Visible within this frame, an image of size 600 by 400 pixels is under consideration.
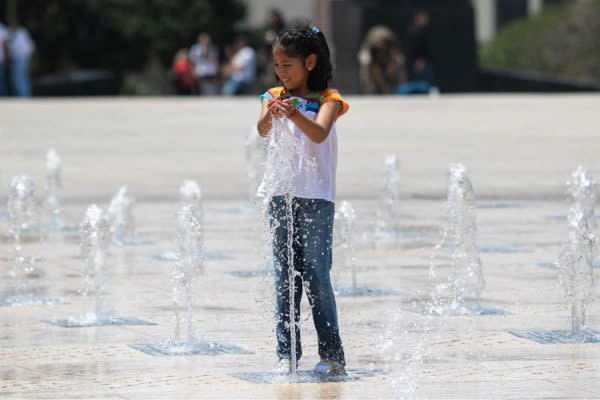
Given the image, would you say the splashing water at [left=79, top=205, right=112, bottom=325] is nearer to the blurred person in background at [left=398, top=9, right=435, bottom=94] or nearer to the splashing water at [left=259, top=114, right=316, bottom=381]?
the splashing water at [left=259, top=114, right=316, bottom=381]

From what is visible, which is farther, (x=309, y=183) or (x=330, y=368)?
(x=330, y=368)

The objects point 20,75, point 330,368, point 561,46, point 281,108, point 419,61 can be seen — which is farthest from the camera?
point 561,46

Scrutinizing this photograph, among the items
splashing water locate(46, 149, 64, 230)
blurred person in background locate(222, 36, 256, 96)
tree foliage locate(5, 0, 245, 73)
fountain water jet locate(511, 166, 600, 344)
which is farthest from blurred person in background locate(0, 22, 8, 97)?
fountain water jet locate(511, 166, 600, 344)

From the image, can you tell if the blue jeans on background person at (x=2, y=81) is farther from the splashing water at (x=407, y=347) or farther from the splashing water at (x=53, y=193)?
the splashing water at (x=407, y=347)

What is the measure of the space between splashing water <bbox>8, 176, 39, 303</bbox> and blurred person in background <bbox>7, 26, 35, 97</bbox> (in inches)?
761

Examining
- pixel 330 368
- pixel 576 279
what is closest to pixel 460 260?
pixel 576 279

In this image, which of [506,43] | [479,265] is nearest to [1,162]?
A: [479,265]

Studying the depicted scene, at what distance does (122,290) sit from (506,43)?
34964 mm

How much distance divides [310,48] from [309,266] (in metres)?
0.90

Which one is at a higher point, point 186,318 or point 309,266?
point 309,266

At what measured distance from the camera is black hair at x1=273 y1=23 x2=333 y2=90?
23.6ft

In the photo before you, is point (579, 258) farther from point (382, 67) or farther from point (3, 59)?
point (3, 59)

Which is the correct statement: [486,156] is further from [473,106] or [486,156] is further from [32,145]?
[473,106]

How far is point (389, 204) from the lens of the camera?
15.0 metres
